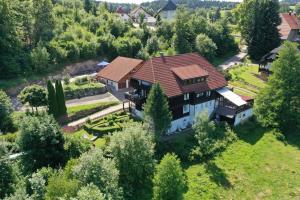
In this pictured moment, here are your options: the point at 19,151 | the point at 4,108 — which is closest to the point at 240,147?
the point at 19,151

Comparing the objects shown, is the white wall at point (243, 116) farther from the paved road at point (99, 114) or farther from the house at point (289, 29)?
the house at point (289, 29)

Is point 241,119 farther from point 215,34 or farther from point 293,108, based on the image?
point 215,34

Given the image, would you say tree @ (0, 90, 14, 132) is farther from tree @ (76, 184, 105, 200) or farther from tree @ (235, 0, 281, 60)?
tree @ (235, 0, 281, 60)

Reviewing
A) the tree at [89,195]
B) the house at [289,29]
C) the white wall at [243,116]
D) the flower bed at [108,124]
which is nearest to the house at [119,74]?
the flower bed at [108,124]

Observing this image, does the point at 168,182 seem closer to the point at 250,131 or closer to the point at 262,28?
the point at 250,131

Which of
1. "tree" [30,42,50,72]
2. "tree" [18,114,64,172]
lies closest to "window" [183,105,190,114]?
"tree" [18,114,64,172]
